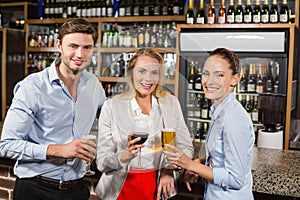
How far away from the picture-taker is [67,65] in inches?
68.5

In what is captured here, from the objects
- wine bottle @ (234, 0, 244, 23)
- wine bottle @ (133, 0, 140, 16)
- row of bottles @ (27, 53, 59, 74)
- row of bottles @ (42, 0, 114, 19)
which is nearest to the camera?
wine bottle @ (234, 0, 244, 23)

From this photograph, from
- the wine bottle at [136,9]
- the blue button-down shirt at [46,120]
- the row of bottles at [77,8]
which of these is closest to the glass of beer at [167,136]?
the blue button-down shirt at [46,120]

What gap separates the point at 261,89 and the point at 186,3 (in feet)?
4.10

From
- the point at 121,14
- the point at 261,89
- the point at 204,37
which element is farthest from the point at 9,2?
the point at 261,89

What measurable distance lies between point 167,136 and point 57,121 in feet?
1.86

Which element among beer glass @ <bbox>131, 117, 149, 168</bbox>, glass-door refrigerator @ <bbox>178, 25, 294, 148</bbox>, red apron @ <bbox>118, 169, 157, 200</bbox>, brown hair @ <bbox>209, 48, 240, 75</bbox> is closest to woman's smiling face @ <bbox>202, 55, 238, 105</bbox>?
brown hair @ <bbox>209, 48, 240, 75</bbox>

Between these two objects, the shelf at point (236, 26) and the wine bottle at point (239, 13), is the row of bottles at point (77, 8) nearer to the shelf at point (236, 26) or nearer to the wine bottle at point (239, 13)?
the shelf at point (236, 26)

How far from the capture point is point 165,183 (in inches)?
62.2

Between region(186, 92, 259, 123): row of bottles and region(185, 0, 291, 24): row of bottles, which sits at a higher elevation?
region(185, 0, 291, 24): row of bottles

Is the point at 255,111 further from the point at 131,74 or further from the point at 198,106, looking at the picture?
the point at 131,74

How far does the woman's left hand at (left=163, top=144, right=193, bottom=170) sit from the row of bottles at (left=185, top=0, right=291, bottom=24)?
9.30ft

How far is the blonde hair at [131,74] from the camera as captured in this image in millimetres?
1458

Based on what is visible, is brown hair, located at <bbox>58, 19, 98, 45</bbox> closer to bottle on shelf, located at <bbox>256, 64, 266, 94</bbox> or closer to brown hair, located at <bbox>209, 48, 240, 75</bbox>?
brown hair, located at <bbox>209, 48, 240, 75</bbox>

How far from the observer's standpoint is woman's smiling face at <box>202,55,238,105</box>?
1.49 metres
